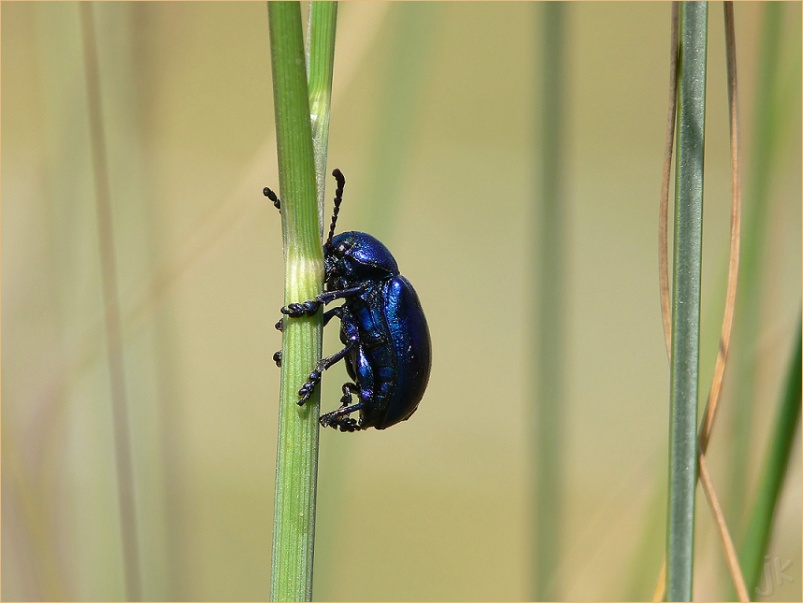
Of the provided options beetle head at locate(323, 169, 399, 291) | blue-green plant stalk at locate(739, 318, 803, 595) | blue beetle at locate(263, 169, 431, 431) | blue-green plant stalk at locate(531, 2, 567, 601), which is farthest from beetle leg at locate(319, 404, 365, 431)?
blue-green plant stalk at locate(739, 318, 803, 595)

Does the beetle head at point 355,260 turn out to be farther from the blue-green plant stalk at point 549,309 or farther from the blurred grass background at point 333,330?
the blue-green plant stalk at point 549,309

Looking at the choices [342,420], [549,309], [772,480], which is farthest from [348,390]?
[772,480]

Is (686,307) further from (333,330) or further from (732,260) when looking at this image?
(333,330)

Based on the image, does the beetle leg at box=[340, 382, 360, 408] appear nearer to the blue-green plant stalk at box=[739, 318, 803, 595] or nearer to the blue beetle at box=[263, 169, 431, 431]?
the blue beetle at box=[263, 169, 431, 431]

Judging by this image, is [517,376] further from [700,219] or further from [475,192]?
[700,219]

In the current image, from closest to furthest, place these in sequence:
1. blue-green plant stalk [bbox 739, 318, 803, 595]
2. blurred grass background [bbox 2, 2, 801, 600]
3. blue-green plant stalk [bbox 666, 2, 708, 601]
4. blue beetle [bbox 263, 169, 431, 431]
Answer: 1. blue-green plant stalk [bbox 666, 2, 708, 601]
2. blue-green plant stalk [bbox 739, 318, 803, 595]
3. blue beetle [bbox 263, 169, 431, 431]
4. blurred grass background [bbox 2, 2, 801, 600]

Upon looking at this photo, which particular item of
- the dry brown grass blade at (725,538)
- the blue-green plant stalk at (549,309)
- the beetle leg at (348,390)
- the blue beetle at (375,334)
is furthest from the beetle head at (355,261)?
the dry brown grass blade at (725,538)
